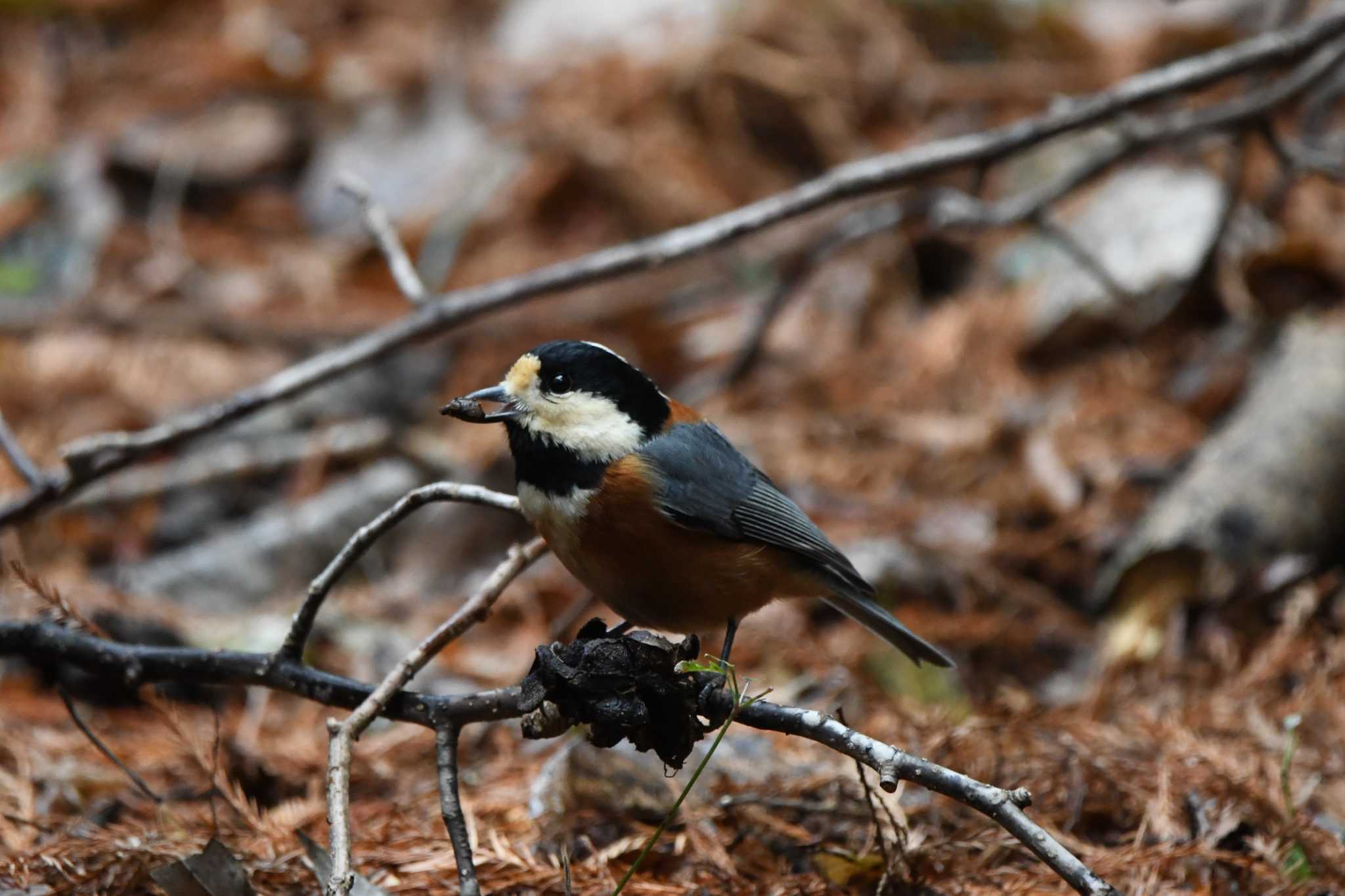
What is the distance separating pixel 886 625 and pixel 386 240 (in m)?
1.89

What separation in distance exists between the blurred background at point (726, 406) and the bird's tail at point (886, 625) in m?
0.25

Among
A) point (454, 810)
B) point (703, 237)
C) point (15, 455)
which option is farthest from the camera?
point (703, 237)

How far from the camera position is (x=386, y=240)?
12.0 ft

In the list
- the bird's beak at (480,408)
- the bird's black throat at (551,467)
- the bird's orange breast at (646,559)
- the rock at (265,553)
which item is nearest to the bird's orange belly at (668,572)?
the bird's orange breast at (646,559)

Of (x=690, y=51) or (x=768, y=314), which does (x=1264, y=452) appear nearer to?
(x=768, y=314)

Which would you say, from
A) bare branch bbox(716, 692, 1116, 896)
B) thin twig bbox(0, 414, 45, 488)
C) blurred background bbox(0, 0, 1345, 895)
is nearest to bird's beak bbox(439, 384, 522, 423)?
blurred background bbox(0, 0, 1345, 895)

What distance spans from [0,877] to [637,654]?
1260mm

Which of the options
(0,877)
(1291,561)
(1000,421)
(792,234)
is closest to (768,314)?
(1000,421)

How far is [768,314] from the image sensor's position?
530cm

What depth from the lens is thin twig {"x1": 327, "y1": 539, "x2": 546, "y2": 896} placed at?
189 cm

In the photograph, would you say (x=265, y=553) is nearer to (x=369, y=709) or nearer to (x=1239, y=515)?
(x=369, y=709)

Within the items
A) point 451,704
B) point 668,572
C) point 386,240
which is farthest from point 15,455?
point 668,572

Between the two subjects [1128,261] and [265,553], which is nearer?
[265,553]

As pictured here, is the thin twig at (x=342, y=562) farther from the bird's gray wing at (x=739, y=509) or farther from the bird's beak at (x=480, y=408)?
the bird's gray wing at (x=739, y=509)
